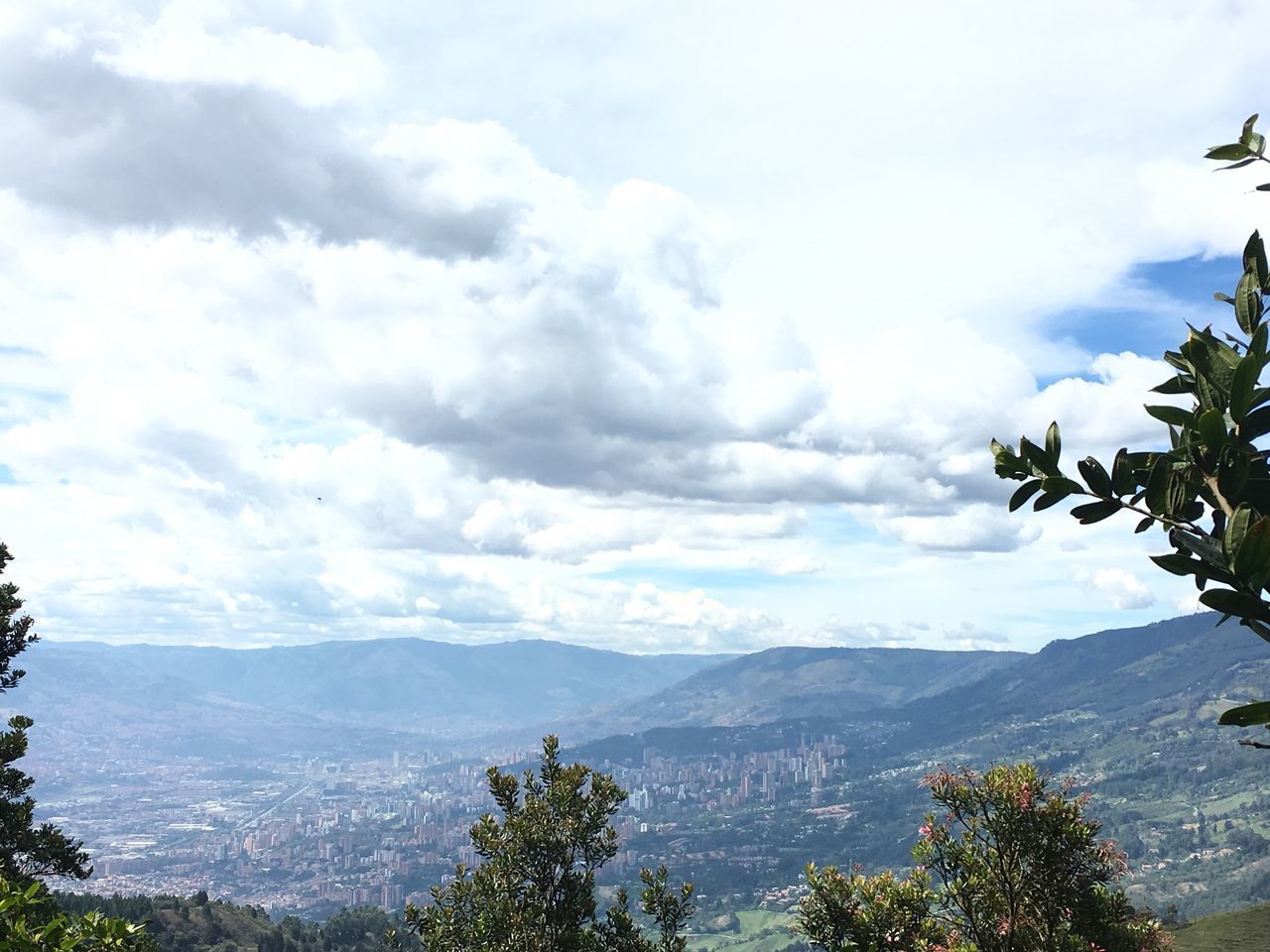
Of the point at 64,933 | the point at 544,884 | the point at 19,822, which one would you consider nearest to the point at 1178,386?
the point at 64,933

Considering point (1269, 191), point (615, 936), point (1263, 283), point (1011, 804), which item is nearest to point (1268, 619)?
point (1263, 283)

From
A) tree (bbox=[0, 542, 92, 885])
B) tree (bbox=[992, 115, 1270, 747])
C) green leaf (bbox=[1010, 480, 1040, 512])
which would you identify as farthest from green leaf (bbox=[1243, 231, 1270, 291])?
tree (bbox=[0, 542, 92, 885])

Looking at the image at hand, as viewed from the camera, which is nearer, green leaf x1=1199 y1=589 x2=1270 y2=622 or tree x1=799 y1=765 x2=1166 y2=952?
green leaf x1=1199 y1=589 x2=1270 y2=622

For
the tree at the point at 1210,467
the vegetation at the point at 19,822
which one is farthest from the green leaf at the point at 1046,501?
the vegetation at the point at 19,822

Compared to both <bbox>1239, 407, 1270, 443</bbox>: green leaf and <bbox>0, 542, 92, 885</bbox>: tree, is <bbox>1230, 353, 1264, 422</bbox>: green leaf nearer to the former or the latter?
<bbox>1239, 407, 1270, 443</bbox>: green leaf

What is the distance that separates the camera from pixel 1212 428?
3.44 m

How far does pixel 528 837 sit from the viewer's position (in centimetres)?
1925

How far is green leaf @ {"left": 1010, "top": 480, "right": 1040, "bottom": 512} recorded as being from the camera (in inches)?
166

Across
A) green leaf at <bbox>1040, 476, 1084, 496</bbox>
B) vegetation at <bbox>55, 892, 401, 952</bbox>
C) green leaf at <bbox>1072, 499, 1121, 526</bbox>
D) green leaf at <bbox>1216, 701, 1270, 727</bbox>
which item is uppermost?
green leaf at <bbox>1040, 476, 1084, 496</bbox>

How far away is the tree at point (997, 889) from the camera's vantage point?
1689 centimetres

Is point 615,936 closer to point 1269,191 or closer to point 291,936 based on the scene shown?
point 1269,191

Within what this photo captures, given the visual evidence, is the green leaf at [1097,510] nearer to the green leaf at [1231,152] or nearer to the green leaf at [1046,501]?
the green leaf at [1046,501]

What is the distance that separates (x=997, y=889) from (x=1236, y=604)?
17.5 meters

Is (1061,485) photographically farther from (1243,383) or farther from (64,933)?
(64,933)
